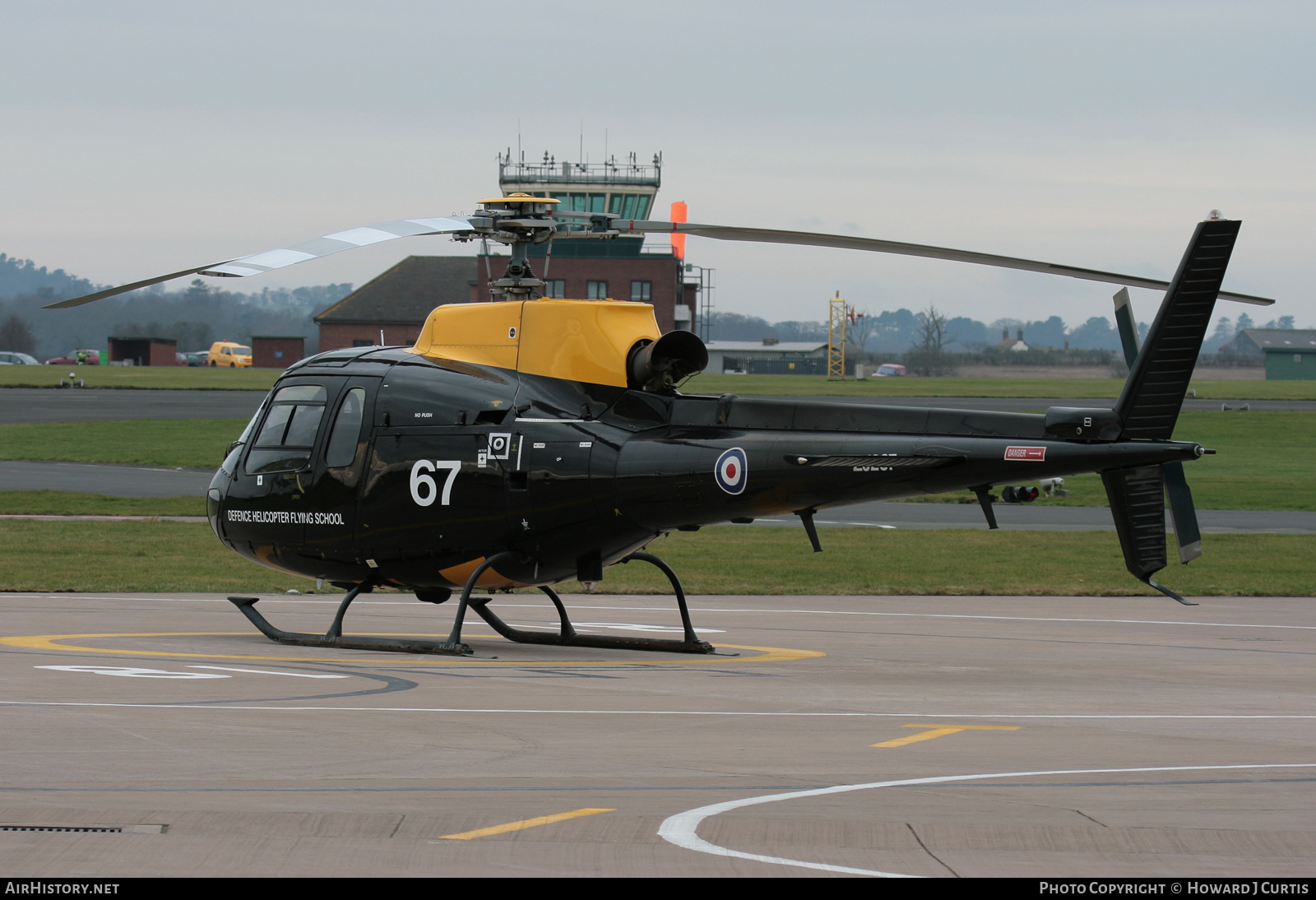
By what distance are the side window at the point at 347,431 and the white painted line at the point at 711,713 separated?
451cm

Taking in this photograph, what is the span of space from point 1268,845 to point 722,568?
1709 centimetres

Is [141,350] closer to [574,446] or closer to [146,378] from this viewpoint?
[146,378]

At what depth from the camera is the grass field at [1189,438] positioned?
135 ft

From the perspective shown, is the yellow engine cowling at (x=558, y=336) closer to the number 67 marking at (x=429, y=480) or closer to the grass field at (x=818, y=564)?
the number 67 marking at (x=429, y=480)

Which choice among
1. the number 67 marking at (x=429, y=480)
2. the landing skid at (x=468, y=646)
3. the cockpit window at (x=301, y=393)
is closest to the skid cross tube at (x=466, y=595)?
the landing skid at (x=468, y=646)

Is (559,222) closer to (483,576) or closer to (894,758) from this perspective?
(483,576)

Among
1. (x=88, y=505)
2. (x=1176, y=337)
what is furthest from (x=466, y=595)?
(x=88, y=505)

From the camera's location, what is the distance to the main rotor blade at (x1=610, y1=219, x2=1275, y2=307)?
1213 centimetres

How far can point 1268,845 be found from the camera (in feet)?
20.7

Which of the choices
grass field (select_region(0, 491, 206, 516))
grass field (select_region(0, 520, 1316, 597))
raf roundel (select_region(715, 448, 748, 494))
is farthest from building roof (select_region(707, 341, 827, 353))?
raf roundel (select_region(715, 448, 748, 494))

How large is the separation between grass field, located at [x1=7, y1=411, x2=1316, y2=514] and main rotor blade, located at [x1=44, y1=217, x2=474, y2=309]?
21.1 meters

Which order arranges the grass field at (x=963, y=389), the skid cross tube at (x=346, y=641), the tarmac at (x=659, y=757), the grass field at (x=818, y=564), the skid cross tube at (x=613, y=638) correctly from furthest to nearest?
the grass field at (x=963, y=389)
the grass field at (x=818, y=564)
the skid cross tube at (x=613, y=638)
the skid cross tube at (x=346, y=641)
the tarmac at (x=659, y=757)

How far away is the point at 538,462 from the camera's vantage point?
13.4m

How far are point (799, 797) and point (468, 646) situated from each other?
276 inches
